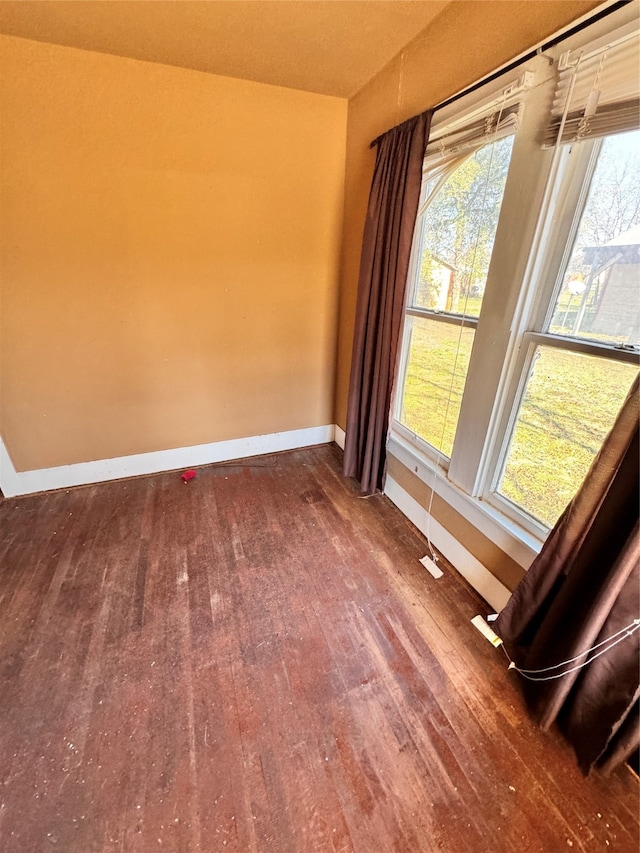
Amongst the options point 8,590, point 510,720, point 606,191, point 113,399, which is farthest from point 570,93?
point 8,590

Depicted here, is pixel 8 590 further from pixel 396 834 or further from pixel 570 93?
pixel 570 93

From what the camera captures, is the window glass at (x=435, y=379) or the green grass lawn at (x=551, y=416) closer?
the green grass lawn at (x=551, y=416)

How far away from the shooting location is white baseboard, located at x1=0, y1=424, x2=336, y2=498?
88.0 inches

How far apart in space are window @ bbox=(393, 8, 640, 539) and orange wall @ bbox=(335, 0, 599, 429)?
97 mm

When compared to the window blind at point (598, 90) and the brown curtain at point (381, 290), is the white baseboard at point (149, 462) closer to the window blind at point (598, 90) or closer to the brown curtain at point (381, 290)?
the brown curtain at point (381, 290)

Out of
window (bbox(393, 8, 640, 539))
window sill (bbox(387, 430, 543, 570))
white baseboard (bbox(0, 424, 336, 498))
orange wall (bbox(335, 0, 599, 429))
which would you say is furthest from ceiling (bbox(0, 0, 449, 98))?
white baseboard (bbox(0, 424, 336, 498))

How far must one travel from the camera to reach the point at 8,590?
1.64 m

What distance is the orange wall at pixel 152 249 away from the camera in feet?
5.90

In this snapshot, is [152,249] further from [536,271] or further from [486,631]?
[486,631]

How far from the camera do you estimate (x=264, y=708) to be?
1213 mm

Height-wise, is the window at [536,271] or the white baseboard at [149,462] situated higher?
the window at [536,271]

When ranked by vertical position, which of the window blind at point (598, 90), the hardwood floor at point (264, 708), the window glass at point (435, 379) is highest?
the window blind at point (598, 90)

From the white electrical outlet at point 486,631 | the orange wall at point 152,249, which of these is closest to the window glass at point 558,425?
the white electrical outlet at point 486,631

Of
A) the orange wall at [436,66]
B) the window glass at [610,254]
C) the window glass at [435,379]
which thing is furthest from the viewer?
the window glass at [435,379]
